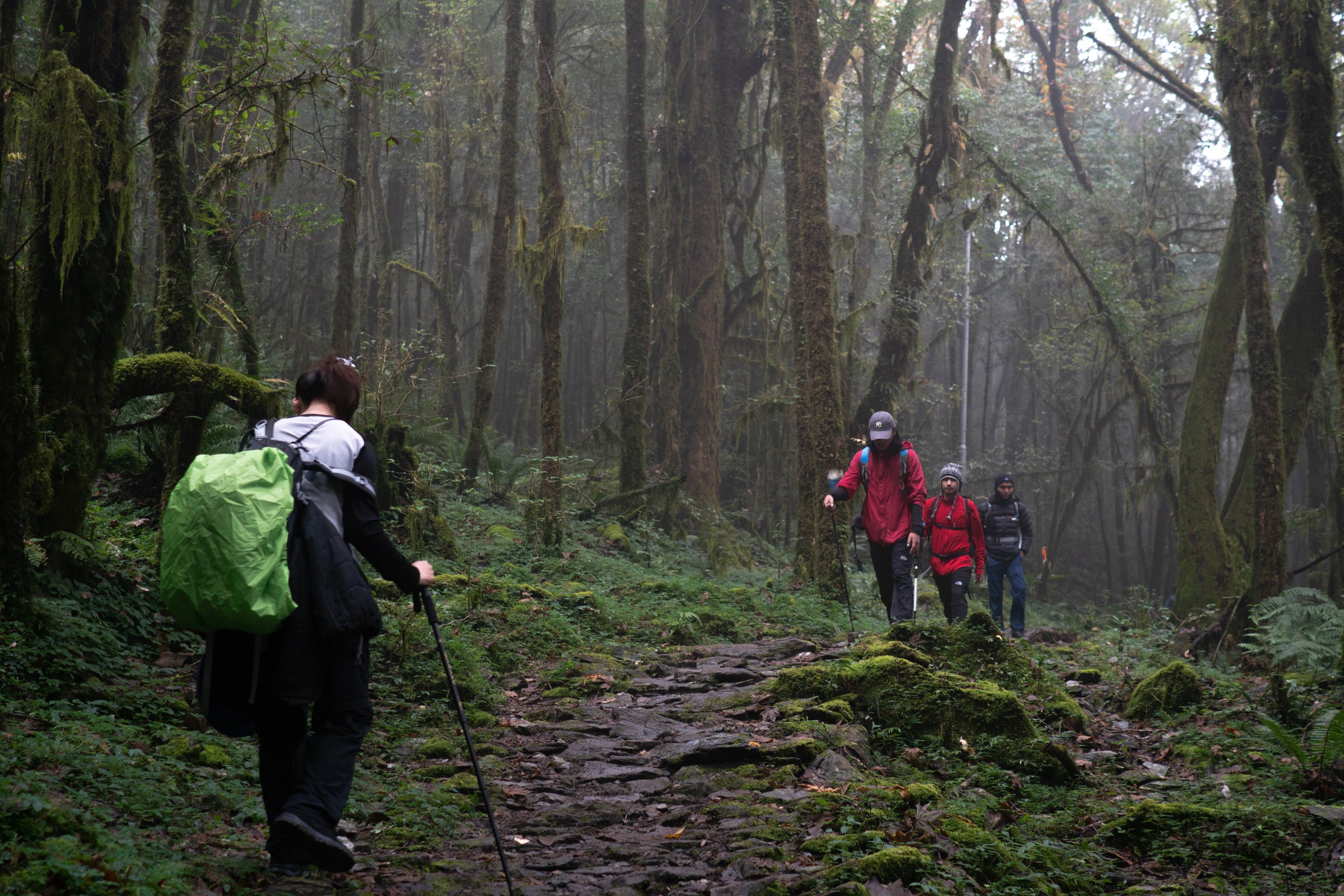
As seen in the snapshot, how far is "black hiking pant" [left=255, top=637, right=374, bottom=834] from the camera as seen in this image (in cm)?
340

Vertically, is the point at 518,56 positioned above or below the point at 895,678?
above

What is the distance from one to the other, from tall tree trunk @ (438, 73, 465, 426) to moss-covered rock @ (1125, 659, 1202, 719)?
17189 millimetres

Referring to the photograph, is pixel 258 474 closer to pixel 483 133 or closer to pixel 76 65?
pixel 76 65

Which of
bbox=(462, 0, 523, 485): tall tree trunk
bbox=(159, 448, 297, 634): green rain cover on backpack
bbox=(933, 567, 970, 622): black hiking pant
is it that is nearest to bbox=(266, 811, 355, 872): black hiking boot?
bbox=(159, 448, 297, 634): green rain cover on backpack

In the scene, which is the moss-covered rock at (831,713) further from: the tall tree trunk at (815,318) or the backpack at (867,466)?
the tall tree trunk at (815,318)

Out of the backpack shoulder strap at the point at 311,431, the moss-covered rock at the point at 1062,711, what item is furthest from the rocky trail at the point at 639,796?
the moss-covered rock at the point at 1062,711

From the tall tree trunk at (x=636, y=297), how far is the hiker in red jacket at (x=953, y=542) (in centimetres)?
632

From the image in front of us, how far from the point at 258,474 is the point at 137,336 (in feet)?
29.9

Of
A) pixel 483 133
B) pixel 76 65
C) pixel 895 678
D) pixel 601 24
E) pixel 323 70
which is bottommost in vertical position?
pixel 895 678

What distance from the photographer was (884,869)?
12.5 ft

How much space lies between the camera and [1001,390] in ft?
132

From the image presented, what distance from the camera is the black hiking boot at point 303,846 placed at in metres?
3.24

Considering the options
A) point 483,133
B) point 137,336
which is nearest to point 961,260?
point 483,133

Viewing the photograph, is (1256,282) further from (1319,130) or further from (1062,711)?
(1062,711)
